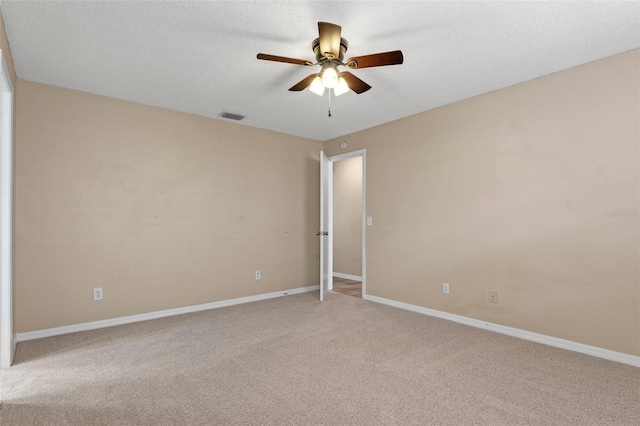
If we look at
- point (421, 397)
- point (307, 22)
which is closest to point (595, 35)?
point (307, 22)

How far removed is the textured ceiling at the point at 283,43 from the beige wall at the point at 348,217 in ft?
9.37

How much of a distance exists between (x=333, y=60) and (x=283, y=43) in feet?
1.49

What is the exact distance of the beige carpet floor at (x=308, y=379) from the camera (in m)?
1.89

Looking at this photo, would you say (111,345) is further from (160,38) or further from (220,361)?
(160,38)

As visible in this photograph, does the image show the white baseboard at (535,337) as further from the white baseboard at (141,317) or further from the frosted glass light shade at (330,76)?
the frosted glass light shade at (330,76)

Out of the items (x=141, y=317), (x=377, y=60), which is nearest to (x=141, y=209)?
(x=141, y=317)

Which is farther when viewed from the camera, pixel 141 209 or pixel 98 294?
pixel 141 209

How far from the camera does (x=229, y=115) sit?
13.8 ft

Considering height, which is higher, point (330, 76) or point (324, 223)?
point (330, 76)

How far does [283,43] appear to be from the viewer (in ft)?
8.13

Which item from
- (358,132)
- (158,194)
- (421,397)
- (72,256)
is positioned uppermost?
(358,132)

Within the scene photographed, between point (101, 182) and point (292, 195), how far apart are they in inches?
96.8

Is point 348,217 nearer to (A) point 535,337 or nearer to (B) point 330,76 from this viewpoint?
(A) point 535,337

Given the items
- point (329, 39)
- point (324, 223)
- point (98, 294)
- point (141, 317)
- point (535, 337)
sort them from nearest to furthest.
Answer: point (329, 39) < point (535, 337) < point (98, 294) < point (141, 317) < point (324, 223)
